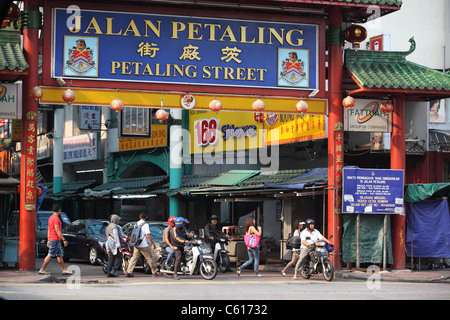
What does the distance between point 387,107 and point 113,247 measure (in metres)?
9.07

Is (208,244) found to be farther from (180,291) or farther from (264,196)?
(180,291)

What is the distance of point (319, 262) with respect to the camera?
19.7 m

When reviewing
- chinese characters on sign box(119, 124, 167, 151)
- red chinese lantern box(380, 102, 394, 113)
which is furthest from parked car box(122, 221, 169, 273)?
chinese characters on sign box(119, 124, 167, 151)

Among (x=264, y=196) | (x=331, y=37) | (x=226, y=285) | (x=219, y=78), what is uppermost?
(x=331, y=37)

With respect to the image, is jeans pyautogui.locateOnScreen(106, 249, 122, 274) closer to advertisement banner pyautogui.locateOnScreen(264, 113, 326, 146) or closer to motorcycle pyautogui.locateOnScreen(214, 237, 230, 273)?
motorcycle pyautogui.locateOnScreen(214, 237, 230, 273)

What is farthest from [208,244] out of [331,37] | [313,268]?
[331,37]

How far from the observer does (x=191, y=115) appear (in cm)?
3394

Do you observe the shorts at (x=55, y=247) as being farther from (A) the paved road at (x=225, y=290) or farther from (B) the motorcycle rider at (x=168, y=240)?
(B) the motorcycle rider at (x=168, y=240)

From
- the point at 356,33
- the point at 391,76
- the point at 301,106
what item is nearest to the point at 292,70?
the point at 301,106

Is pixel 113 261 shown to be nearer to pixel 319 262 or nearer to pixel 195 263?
pixel 195 263

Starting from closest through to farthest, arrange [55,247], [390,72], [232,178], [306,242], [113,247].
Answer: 1. [55,247]
2. [113,247]
3. [306,242]
4. [390,72]
5. [232,178]

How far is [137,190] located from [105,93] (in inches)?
557

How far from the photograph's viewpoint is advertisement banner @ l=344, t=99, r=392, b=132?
21.9m

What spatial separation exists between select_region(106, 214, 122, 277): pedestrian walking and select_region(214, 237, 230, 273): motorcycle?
359 cm
